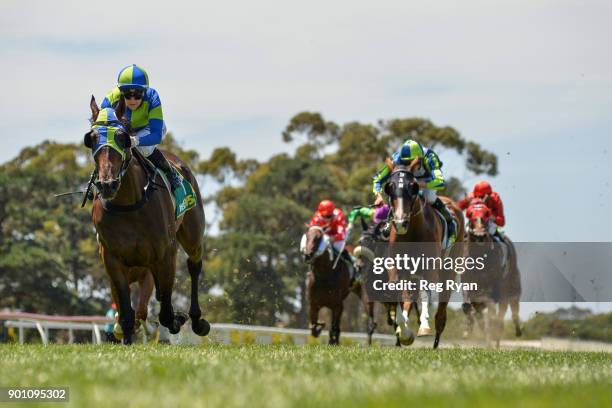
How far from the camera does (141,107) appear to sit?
1198 centimetres

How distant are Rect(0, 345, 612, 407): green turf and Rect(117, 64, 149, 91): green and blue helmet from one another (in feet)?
12.2

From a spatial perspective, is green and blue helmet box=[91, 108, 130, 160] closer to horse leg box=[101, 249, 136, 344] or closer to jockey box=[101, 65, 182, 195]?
jockey box=[101, 65, 182, 195]

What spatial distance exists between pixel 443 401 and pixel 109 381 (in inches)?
78.5

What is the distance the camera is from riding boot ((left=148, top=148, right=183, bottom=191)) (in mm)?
12117

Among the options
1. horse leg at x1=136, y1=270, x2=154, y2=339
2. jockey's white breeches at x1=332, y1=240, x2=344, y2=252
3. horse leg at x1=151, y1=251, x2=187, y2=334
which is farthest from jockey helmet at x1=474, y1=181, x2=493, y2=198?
horse leg at x1=151, y1=251, x2=187, y2=334

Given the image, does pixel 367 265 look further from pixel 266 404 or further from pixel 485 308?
pixel 266 404

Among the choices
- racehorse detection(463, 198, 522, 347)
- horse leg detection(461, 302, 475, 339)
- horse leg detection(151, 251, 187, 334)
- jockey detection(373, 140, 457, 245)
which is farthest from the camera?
horse leg detection(461, 302, 475, 339)

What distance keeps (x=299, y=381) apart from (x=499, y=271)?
15.3 meters

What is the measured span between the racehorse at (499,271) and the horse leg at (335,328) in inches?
95.3

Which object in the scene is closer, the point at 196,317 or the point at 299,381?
the point at 299,381

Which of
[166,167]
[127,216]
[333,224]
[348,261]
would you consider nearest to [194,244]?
[166,167]

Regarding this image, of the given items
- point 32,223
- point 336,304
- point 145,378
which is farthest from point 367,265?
point 32,223

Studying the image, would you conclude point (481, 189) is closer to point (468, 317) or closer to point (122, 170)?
point (468, 317)

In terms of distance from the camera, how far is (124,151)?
10.9 metres
